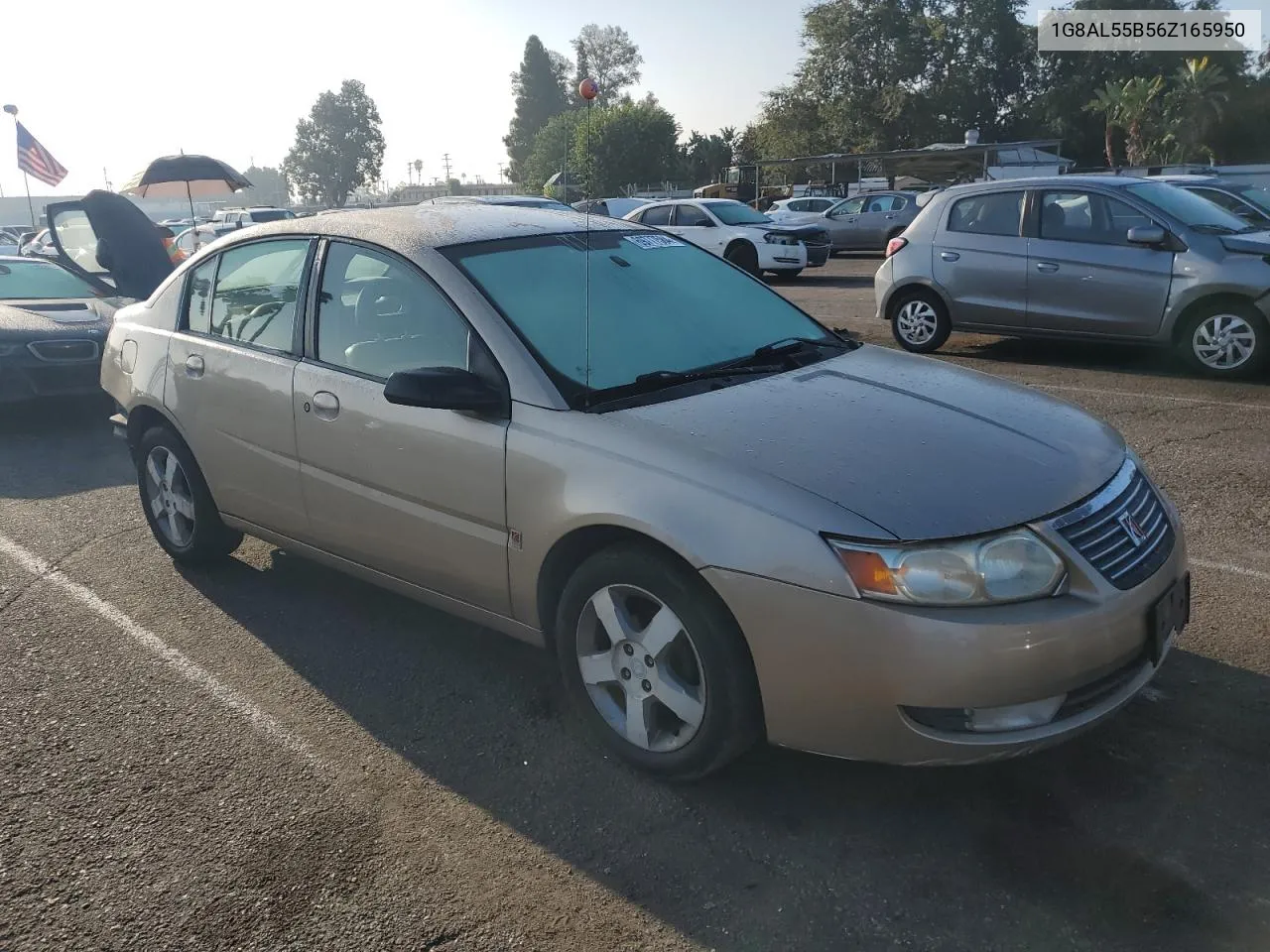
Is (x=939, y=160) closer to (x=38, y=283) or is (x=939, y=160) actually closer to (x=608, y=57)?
(x=38, y=283)

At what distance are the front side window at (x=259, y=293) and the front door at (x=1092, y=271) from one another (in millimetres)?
6871

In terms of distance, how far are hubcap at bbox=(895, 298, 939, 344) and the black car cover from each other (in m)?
7.11

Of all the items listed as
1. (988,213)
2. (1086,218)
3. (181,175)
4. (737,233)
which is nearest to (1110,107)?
(737,233)

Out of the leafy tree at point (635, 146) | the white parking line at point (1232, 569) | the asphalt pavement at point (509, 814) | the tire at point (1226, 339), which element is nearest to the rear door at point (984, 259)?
the tire at point (1226, 339)

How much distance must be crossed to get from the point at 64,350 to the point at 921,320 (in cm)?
742

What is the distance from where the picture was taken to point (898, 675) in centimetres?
258

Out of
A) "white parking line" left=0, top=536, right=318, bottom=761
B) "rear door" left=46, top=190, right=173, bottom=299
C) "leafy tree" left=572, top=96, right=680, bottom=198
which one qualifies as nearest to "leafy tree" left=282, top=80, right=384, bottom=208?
"leafy tree" left=572, top=96, right=680, bottom=198

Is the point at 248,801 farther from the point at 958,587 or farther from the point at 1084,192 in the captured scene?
the point at 1084,192

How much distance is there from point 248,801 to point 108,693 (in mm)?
1057

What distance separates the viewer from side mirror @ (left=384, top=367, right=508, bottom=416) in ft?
Result: 10.6

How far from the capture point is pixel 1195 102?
164 feet

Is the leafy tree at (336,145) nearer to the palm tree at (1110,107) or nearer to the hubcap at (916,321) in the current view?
the palm tree at (1110,107)

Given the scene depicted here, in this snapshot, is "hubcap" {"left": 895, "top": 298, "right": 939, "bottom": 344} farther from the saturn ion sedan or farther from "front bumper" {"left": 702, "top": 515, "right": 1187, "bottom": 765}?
"front bumper" {"left": 702, "top": 515, "right": 1187, "bottom": 765}

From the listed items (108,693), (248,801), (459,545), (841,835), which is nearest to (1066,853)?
(841,835)
